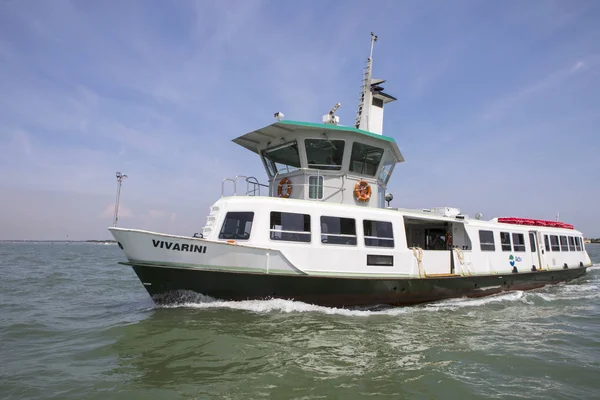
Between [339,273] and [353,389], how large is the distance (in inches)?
180

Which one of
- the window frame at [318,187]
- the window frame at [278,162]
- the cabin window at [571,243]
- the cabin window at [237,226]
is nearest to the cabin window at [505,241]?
the cabin window at [571,243]

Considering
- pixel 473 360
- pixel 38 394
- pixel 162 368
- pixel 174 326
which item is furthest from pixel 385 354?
pixel 38 394

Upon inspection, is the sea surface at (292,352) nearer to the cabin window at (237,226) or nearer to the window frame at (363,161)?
the cabin window at (237,226)

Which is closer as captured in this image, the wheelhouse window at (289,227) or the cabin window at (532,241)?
the wheelhouse window at (289,227)

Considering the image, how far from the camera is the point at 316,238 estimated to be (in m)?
9.46

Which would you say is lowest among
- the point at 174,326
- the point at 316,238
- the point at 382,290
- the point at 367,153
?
the point at 174,326

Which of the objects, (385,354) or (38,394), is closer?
(38,394)

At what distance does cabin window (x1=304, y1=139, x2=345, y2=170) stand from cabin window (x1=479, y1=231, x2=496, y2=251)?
19.2ft

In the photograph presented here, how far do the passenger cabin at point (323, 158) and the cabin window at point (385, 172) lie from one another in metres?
0.20

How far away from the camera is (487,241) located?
1325 centimetres

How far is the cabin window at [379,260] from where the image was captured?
395 inches

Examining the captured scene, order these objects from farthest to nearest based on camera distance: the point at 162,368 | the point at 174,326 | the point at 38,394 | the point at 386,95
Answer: the point at 386,95, the point at 174,326, the point at 162,368, the point at 38,394

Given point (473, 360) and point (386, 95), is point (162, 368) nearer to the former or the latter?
point (473, 360)

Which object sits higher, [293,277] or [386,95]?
[386,95]
